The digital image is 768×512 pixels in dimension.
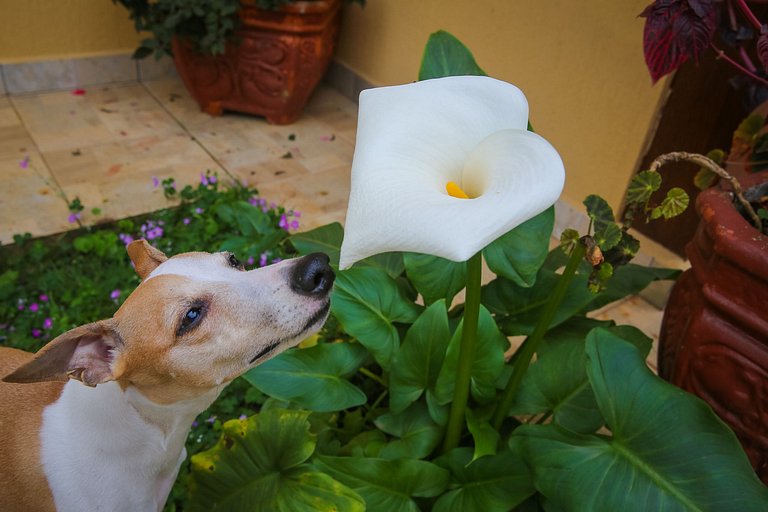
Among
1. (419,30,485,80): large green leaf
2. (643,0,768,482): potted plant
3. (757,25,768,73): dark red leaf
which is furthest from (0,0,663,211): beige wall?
(419,30,485,80): large green leaf

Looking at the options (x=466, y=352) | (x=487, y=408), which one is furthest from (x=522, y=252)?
(x=487, y=408)

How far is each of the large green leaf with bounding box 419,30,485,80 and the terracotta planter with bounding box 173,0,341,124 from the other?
1.80 metres

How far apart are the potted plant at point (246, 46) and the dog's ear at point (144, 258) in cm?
188

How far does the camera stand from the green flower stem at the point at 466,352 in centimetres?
103

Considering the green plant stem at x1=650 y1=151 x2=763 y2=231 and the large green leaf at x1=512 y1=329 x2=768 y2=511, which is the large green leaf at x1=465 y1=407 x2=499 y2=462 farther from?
the green plant stem at x1=650 y1=151 x2=763 y2=231

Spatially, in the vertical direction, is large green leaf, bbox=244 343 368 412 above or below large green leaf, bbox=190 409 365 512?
above

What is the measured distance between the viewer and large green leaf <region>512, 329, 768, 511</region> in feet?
3.33

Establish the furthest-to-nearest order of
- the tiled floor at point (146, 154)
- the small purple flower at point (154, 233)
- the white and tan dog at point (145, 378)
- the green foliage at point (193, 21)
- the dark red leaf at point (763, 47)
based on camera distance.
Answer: the green foliage at point (193, 21) → the tiled floor at point (146, 154) → the small purple flower at point (154, 233) → the dark red leaf at point (763, 47) → the white and tan dog at point (145, 378)

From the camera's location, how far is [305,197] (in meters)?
2.78

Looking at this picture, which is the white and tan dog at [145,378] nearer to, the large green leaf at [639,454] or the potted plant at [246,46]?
the large green leaf at [639,454]

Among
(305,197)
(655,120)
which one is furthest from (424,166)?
(305,197)

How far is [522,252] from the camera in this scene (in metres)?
1.34

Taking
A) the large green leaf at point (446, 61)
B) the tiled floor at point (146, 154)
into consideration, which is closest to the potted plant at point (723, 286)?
the large green leaf at point (446, 61)

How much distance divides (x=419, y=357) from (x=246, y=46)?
2262 mm
